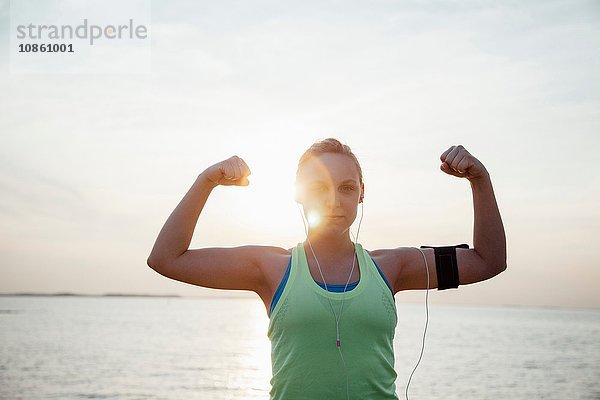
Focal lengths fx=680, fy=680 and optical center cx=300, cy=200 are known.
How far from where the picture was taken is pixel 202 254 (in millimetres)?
3562

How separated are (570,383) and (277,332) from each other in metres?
44.2

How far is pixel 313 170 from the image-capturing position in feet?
11.6

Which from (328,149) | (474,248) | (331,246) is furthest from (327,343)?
(474,248)

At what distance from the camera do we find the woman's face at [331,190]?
3.50 meters

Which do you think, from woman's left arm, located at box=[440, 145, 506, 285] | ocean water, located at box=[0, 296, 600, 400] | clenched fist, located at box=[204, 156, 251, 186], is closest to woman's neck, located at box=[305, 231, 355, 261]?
clenched fist, located at box=[204, 156, 251, 186]

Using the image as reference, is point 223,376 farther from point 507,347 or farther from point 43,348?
point 507,347

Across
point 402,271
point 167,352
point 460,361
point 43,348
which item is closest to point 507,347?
point 460,361

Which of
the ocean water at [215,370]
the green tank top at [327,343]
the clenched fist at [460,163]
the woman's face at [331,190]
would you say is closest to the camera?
the green tank top at [327,343]

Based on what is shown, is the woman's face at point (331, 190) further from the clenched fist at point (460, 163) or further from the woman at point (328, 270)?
the clenched fist at point (460, 163)

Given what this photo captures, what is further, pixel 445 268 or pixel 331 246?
pixel 445 268

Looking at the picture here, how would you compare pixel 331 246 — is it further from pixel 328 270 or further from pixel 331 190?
pixel 331 190

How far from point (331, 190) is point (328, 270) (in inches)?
16.3

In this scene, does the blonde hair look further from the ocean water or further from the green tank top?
the ocean water

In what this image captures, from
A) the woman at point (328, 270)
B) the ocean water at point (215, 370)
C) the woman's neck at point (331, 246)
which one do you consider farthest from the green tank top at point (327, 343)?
the ocean water at point (215, 370)
